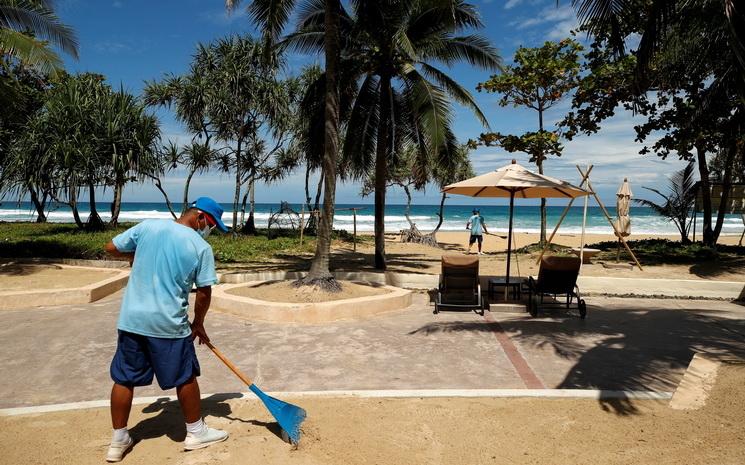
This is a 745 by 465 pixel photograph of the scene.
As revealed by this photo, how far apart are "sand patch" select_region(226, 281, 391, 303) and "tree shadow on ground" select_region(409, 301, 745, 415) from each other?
193cm

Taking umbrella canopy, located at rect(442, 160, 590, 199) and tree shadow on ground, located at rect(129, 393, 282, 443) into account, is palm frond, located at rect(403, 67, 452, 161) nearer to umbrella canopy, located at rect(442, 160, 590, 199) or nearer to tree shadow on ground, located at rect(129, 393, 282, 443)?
umbrella canopy, located at rect(442, 160, 590, 199)

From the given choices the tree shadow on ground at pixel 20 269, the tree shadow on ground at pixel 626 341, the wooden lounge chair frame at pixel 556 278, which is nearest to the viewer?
the tree shadow on ground at pixel 626 341

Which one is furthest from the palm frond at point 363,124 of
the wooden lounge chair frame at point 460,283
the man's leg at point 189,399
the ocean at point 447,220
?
the ocean at point 447,220

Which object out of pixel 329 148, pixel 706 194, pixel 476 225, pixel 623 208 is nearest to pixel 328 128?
pixel 329 148

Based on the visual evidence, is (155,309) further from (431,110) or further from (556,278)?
(431,110)

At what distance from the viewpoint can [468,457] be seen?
10.8 ft

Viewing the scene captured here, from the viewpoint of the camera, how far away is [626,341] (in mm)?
6391

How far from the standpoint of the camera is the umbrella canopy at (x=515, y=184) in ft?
26.8

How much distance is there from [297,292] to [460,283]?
2745 millimetres

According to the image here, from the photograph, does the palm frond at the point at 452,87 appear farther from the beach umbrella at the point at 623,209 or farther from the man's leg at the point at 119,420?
the man's leg at the point at 119,420

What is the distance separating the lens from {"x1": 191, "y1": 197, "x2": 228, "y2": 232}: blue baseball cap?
342cm

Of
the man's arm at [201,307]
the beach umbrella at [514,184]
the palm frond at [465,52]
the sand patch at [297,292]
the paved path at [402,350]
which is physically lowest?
the paved path at [402,350]

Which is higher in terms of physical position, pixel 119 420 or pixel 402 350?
pixel 119 420

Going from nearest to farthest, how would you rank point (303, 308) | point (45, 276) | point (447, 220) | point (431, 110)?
point (303, 308)
point (45, 276)
point (431, 110)
point (447, 220)
